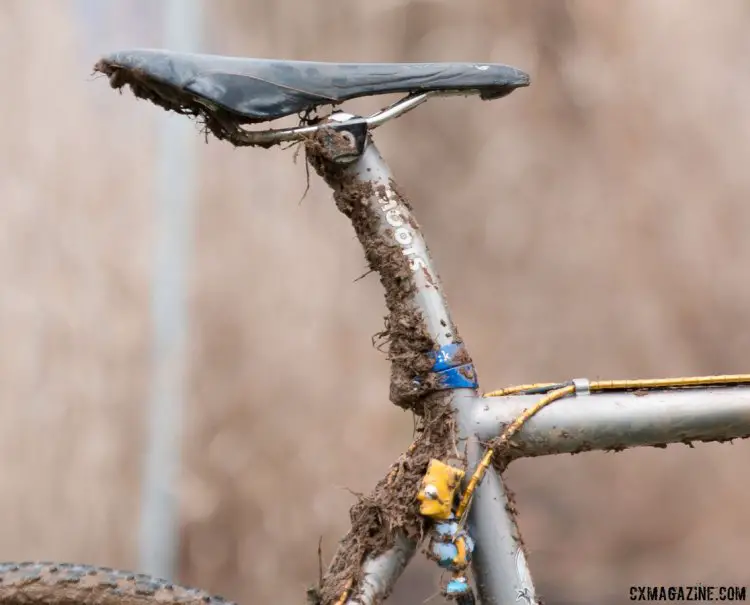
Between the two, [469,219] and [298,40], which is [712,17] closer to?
[469,219]

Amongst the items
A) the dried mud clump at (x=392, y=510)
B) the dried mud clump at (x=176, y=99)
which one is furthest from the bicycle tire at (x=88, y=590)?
the dried mud clump at (x=176, y=99)

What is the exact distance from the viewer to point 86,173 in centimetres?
103

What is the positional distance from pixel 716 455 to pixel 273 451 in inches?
31.6

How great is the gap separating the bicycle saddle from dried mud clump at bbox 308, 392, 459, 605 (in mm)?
292

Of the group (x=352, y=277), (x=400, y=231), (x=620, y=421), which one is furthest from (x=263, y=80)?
(x=352, y=277)

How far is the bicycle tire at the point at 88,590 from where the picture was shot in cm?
53

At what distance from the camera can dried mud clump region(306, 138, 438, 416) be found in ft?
1.75

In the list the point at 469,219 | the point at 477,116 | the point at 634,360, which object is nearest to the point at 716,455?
the point at 634,360

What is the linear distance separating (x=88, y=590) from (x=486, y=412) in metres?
0.41

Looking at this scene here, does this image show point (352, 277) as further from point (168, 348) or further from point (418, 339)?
point (418, 339)

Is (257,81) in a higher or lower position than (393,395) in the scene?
higher

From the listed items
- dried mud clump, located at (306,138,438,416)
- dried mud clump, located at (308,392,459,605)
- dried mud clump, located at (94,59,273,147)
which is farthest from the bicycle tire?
dried mud clump, located at (94,59,273,147)

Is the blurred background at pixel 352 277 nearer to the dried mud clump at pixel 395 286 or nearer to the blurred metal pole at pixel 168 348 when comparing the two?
the blurred metal pole at pixel 168 348

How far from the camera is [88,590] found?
54cm
